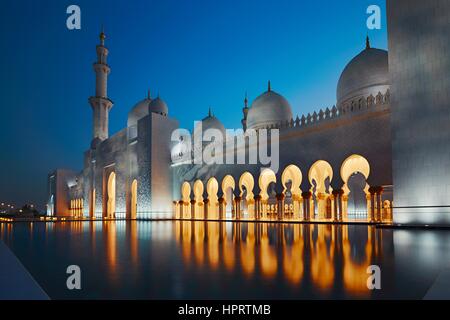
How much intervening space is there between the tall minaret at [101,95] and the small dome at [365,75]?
44.7ft

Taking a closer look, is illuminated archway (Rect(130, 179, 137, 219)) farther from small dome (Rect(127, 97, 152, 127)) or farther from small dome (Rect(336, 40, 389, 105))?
small dome (Rect(336, 40, 389, 105))

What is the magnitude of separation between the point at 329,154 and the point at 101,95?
48.4 ft

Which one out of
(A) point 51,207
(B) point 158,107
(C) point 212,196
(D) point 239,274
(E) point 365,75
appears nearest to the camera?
(D) point 239,274

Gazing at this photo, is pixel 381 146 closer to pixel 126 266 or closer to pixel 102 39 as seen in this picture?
pixel 126 266

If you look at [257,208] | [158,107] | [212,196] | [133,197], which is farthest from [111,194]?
[257,208]

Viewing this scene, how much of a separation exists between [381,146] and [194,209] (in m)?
8.83

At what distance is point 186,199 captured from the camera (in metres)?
15.8

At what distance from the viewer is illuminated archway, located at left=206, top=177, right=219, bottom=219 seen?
48.3 ft

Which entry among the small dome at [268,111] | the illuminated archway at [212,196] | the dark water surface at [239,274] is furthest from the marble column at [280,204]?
the dark water surface at [239,274]

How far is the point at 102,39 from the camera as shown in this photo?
2028 centimetres

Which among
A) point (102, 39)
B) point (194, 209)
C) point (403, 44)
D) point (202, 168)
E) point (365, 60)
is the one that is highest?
point (102, 39)

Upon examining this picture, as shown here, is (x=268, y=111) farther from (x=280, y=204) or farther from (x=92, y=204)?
(x=92, y=204)
